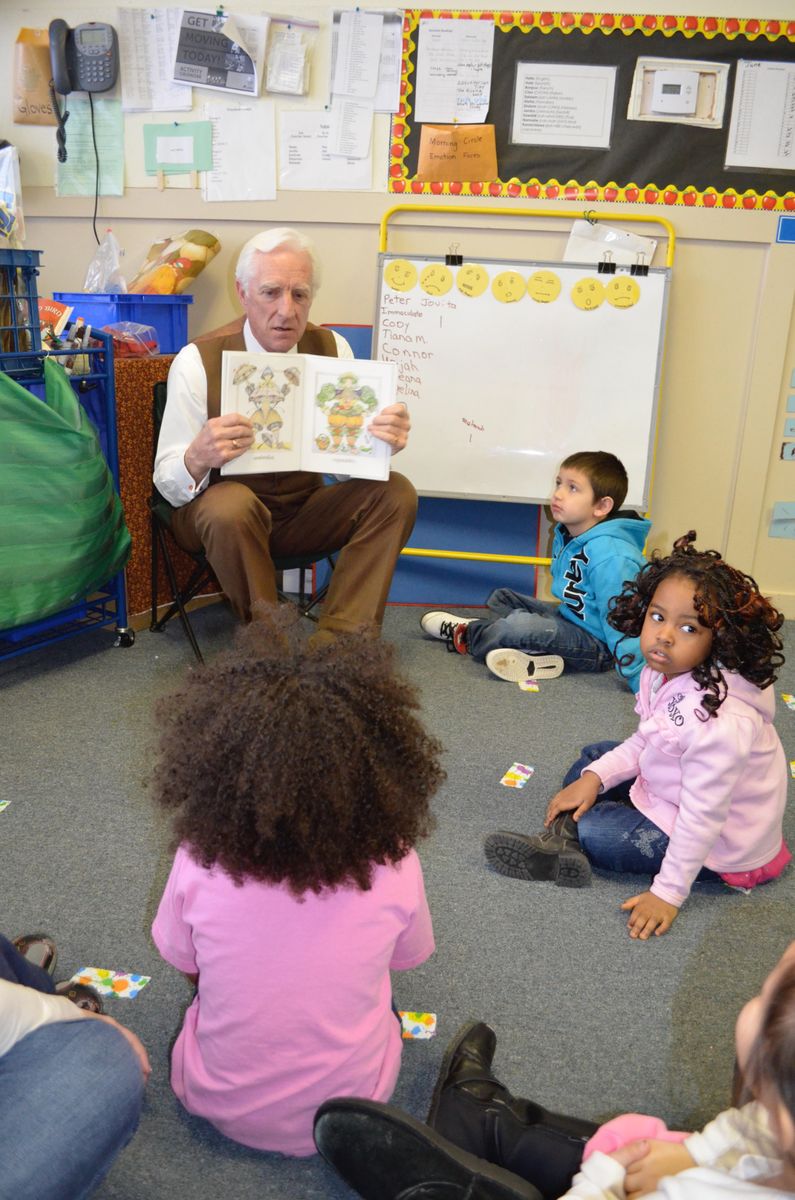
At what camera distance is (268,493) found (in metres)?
2.68

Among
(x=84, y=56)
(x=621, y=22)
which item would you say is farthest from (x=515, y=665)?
(x=84, y=56)

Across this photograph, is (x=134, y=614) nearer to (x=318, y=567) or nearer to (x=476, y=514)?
(x=318, y=567)

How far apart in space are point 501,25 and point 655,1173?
327cm

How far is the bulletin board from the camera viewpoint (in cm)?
307

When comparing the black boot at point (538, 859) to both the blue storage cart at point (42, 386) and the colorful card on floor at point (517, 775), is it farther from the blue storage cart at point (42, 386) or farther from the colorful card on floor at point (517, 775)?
the blue storage cart at point (42, 386)

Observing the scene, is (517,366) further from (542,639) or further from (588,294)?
(542,639)

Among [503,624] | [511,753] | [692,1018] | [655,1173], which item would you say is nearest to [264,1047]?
[655,1173]

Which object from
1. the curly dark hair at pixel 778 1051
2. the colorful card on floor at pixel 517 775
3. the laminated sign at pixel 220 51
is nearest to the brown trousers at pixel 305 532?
the colorful card on floor at pixel 517 775

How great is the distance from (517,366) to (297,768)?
8.13 ft

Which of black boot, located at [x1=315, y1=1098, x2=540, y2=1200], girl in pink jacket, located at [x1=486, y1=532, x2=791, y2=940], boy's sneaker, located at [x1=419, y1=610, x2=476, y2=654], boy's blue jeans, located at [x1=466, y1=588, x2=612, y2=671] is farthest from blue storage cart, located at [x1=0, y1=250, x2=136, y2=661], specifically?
black boot, located at [x1=315, y1=1098, x2=540, y2=1200]

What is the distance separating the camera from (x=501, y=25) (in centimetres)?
310

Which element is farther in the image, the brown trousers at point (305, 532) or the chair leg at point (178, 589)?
the chair leg at point (178, 589)

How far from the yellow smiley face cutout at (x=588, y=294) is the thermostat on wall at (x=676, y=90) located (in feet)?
2.01

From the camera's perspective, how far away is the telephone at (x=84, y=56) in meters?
3.21
